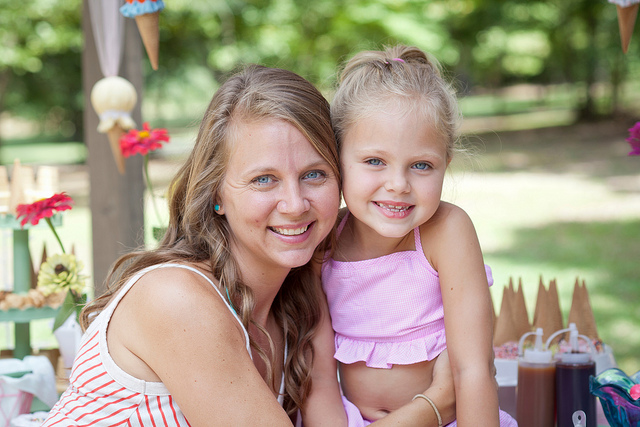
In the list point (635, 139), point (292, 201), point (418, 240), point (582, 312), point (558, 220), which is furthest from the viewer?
point (558, 220)

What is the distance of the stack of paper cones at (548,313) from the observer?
9.07 feet

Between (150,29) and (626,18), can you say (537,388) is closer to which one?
(626,18)

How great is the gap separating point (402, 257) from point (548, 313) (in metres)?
1.08

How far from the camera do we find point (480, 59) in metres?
20.7

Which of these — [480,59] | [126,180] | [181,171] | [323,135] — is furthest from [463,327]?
[480,59]

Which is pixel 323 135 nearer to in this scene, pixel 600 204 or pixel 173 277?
pixel 173 277

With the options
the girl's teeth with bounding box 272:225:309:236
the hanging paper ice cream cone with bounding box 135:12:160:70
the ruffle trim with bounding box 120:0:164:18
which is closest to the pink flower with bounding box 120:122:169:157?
the hanging paper ice cream cone with bounding box 135:12:160:70

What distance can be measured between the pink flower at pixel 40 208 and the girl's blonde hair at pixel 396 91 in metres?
1.10

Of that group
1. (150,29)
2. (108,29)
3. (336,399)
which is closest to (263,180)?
(336,399)

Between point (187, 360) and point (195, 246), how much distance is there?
15.5 inches

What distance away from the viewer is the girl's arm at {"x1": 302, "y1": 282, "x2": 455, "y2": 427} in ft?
6.02

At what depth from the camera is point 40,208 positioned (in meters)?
2.44

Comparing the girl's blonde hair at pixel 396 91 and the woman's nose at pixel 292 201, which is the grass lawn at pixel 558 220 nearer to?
the girl's blonde hair at pixel 396 91

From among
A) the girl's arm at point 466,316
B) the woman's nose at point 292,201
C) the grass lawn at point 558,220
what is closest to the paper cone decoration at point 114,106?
the grass lawn at point 558,220
